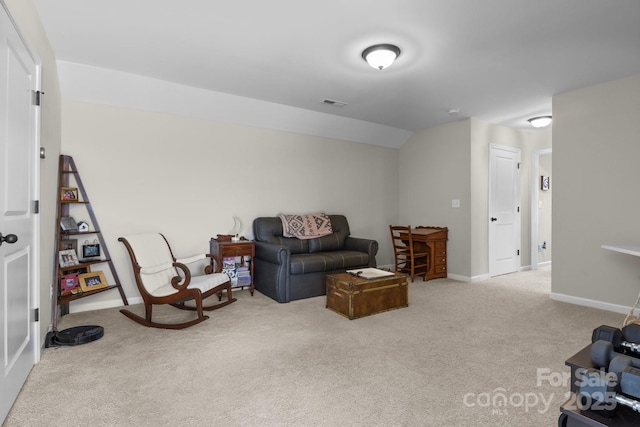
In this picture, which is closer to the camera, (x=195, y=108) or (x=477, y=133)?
(x=195, y=108)

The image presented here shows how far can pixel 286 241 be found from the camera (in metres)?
4.61

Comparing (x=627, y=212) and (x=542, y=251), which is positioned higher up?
Result: (x=627, y=212)

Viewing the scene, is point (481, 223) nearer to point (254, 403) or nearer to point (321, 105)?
point (321, 105)

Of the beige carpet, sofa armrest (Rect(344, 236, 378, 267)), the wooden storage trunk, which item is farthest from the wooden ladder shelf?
sofa armrest (Rect(344, 236, 378, 267))

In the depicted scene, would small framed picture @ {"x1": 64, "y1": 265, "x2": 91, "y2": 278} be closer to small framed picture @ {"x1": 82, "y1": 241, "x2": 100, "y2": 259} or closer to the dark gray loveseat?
small framed picture @ {"x1": 82, "y1": 241, "x2": 100, "y2": 259}

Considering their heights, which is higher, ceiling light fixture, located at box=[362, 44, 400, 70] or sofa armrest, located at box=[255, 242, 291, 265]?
ceiling light fixture, located at box=[362, 44, 400, 70]

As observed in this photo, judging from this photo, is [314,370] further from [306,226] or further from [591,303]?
[591,303]

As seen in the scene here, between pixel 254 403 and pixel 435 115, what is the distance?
447 cm

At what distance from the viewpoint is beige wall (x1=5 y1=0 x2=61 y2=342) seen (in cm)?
228

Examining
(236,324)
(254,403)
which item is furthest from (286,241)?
(254,403)

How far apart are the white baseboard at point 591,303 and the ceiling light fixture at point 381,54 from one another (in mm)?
3421

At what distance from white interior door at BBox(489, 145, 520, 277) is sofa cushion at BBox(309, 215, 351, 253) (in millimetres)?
2339

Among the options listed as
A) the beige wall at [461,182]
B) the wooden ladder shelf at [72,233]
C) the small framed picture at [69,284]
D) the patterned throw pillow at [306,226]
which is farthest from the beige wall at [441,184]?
the small framed picture at [69,284]

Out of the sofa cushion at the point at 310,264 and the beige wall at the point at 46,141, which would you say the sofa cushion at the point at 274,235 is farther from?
the beige wall at the point at 46,141
